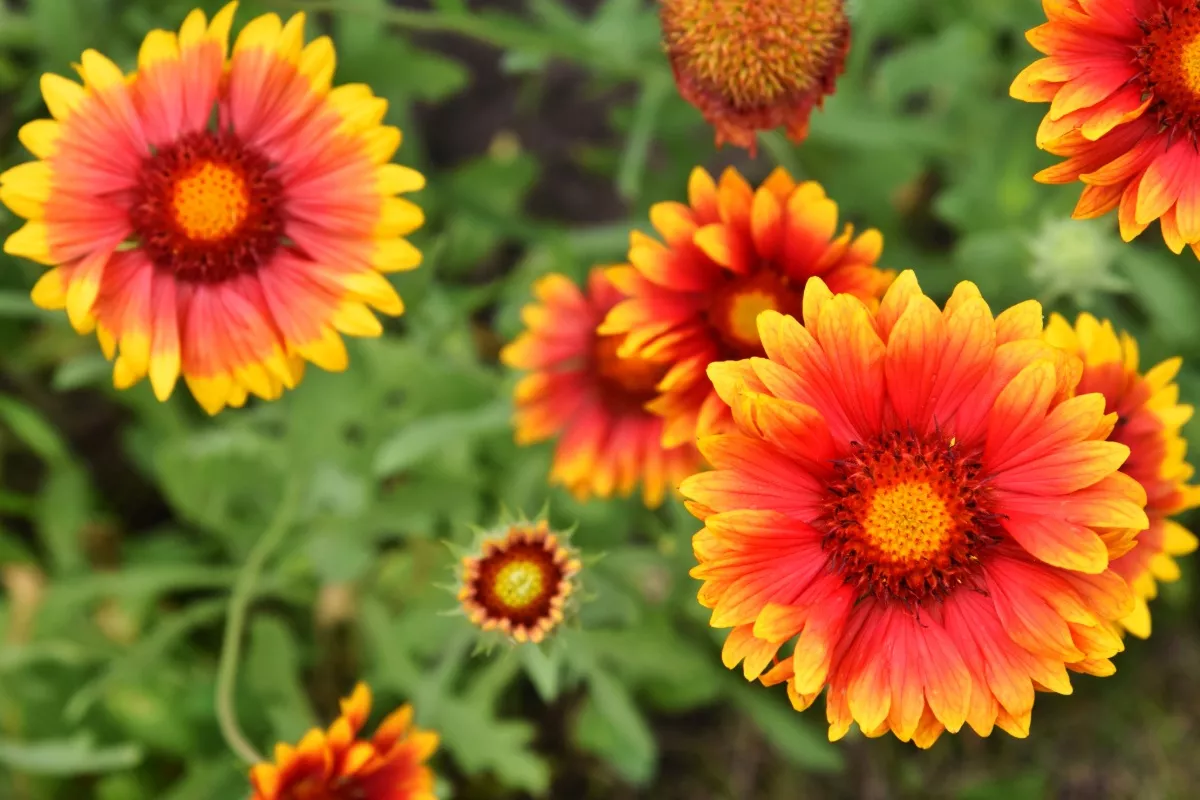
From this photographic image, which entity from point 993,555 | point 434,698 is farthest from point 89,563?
point 993,555

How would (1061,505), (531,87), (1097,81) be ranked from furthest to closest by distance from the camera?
(531,87) < (1097,81) < (1061,505)

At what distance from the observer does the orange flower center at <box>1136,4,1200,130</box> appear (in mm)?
1670

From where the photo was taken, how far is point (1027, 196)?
2.48 metres

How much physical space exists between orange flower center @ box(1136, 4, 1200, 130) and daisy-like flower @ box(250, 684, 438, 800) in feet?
5.18

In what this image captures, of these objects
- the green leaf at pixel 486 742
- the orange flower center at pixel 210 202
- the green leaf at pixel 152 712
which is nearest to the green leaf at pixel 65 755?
the green leaf at pixel 152 712

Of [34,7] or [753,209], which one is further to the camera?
[34,7]

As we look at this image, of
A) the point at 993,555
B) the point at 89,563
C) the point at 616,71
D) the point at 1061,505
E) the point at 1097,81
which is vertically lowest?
the point at 89,563

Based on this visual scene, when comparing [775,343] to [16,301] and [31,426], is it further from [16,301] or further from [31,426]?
[31,426]

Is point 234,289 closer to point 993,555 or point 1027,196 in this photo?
point 993,555

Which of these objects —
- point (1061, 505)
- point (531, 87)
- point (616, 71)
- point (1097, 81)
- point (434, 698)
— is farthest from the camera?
point (531, 87)

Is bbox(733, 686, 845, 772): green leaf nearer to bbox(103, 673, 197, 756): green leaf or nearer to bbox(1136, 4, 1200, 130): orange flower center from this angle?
bbox(103, 673, 197, 756): green leaf

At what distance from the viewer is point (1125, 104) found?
→ 1.65 meters

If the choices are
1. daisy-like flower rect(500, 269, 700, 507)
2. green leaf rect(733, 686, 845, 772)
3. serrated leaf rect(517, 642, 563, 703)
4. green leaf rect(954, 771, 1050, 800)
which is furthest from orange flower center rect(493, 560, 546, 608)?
green leaf rect(954, 771, 1050, 800)

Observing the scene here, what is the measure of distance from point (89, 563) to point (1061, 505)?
251cm
